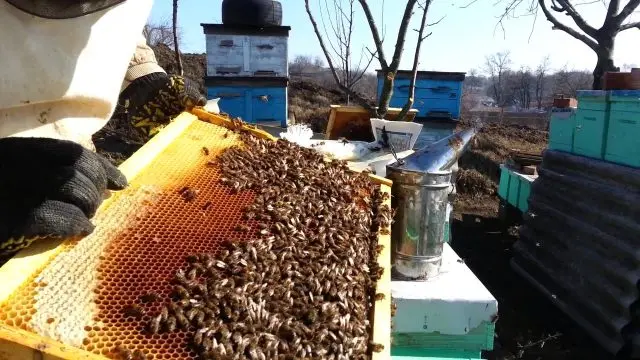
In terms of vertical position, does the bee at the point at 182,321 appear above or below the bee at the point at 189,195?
below

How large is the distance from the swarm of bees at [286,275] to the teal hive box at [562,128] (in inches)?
220

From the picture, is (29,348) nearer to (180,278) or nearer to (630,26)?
(180,278)

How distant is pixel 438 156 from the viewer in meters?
3.19

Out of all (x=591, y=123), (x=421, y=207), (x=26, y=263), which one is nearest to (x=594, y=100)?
(x=591, y=123)

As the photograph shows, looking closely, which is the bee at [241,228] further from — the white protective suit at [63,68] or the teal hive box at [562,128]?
the teal hive box at [562,128]

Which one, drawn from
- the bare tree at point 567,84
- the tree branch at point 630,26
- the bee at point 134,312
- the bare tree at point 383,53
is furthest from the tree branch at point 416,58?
the bare tree at point 567,84

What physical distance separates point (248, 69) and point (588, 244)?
6.87m

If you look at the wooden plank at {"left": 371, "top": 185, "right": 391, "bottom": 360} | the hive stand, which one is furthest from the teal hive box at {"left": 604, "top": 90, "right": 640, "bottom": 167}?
the wooden plank at {"left": 371, "top": 185, "right": 391, "bottom": 360}

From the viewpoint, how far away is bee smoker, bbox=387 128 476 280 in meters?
3.08

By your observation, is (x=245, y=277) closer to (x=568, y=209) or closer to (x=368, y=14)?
(x=368, y=14)

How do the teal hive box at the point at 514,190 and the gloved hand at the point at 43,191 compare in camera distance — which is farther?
the teal hive box at the point at 514,190

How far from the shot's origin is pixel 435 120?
9.94 metres

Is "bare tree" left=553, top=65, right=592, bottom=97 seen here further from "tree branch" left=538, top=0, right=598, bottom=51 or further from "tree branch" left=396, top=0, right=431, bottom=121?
"tree branch" left=396, top=0, right=431, bottom=121

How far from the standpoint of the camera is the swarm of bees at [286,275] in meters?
1.67
